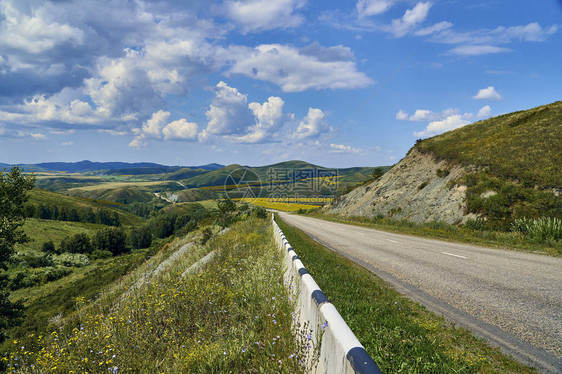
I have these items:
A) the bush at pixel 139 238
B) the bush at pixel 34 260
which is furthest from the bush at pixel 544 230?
the bush at pixel 139 238

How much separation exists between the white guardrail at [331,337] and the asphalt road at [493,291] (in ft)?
9.59

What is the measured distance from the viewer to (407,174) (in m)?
38.4

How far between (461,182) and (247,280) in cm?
2517

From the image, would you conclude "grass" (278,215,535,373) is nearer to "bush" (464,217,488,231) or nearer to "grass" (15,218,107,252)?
"bush" (464,217,488,231)

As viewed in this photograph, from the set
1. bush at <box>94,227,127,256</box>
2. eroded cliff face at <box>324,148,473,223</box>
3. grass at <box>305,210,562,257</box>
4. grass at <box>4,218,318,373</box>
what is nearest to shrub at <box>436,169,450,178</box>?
eroded cliff face at <box>324,148,473,223</box>

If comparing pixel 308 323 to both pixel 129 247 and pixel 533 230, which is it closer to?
pixel 533 230

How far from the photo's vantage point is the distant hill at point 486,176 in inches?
747

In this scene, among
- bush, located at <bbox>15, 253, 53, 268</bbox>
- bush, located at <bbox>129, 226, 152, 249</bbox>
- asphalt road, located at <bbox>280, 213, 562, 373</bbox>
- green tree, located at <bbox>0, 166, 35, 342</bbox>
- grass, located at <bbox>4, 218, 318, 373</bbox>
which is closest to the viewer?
grass, located at <bbox>4, 218, 318, 373</bbox>

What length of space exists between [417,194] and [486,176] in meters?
8.60

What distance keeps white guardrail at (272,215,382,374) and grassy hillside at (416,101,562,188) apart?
22.3 metres

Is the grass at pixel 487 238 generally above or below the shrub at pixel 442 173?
below

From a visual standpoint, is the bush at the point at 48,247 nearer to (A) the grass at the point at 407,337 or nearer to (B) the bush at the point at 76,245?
(B) the bush at the point at 76,245

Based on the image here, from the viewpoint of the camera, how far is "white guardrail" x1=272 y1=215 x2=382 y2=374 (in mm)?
2287

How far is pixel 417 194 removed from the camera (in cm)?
3139
